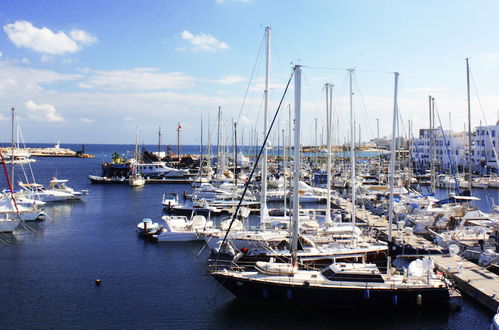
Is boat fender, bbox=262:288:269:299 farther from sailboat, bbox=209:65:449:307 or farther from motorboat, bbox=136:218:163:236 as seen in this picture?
motorboat, bbox=136:218:163:236

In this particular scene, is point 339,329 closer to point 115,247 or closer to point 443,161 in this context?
point 115,247

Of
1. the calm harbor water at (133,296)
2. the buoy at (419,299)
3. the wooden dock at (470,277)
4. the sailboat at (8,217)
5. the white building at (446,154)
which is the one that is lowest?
the calm harbor water at (133,296)

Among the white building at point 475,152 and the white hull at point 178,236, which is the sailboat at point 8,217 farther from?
the white building at point 475,152

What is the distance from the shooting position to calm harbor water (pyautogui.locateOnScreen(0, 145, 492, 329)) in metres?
22.8

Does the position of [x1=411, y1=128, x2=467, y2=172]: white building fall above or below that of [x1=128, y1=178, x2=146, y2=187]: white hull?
above

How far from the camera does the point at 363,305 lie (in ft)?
77.4

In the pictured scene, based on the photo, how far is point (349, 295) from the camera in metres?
23.4

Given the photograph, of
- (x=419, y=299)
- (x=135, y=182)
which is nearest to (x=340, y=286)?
(x=419, y=299)

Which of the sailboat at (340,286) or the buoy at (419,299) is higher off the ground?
the sailboat at (340,286)

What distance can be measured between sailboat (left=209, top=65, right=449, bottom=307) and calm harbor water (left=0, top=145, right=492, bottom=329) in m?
0.67

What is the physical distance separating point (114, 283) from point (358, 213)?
2933 cm

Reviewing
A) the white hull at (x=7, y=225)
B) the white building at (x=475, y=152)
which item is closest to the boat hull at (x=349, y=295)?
the white hull at (x=7, y=225)

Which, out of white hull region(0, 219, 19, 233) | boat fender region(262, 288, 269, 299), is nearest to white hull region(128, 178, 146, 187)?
white hull region(0, 219, 19, 233)

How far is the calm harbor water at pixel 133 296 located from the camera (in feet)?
74.7
